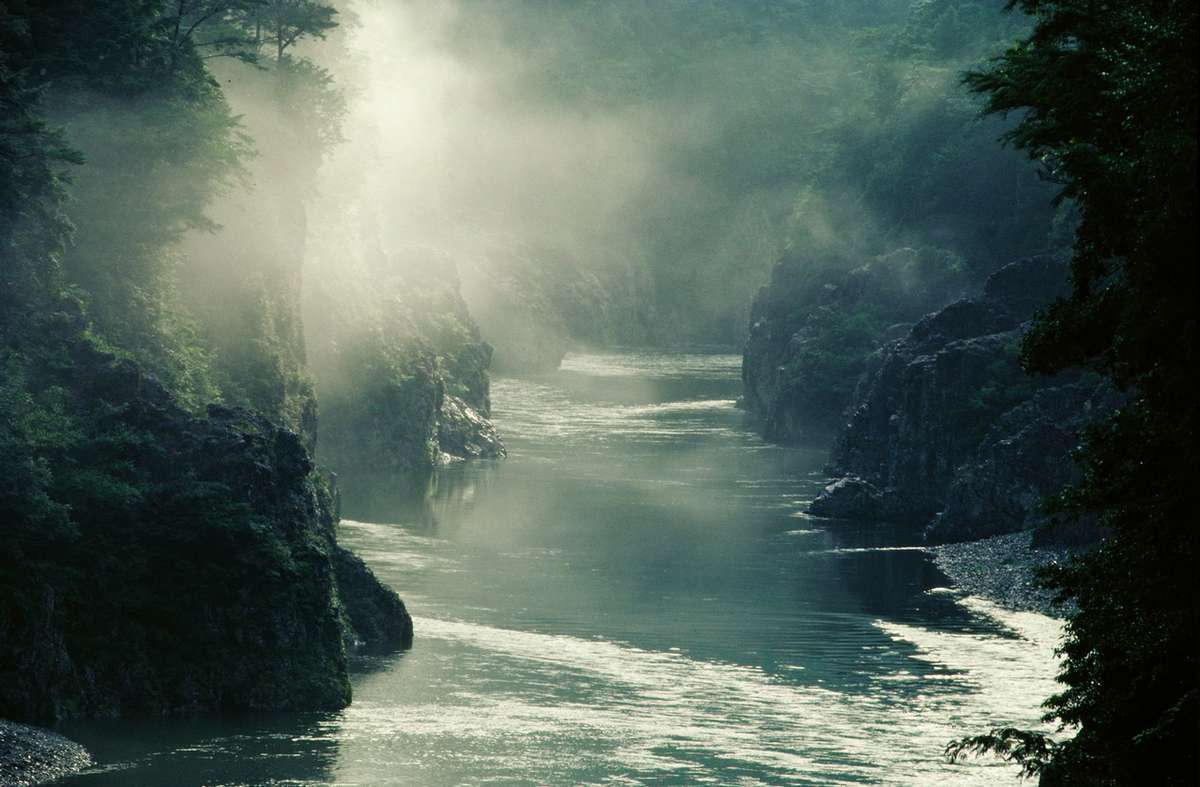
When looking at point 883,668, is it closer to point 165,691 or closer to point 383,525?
point 165,691

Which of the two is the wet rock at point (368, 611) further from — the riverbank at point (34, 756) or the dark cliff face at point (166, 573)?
the riverbank at point (34, 756)

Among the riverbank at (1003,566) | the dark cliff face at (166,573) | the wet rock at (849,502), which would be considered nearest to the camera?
the dark cliff face at (166,573)

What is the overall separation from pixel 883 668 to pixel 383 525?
4629 cm

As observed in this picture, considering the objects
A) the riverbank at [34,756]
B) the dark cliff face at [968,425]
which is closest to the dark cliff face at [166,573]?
the riverbank at [34,756]

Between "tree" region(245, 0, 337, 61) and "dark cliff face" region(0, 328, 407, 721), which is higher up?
"tree" region(245, 0, 337, 61)

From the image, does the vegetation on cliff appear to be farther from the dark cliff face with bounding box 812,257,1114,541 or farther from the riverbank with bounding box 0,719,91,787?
the dark cliff face with bounding box 812,257,1114,541

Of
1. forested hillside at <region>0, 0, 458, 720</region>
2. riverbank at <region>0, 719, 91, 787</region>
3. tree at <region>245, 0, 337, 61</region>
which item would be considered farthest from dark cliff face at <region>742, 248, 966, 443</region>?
riverbank at <region>0, 719, 91, 787</region>

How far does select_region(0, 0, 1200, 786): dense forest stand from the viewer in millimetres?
30000

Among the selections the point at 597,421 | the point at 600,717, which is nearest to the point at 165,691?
the point at 600,717

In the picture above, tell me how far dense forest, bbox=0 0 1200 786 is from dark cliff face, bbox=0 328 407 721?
0.12 meters

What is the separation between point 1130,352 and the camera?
28.8 m

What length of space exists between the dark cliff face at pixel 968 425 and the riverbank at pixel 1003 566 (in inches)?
123

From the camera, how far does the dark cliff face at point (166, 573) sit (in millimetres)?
57406

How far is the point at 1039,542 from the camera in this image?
Result: 91.3m
